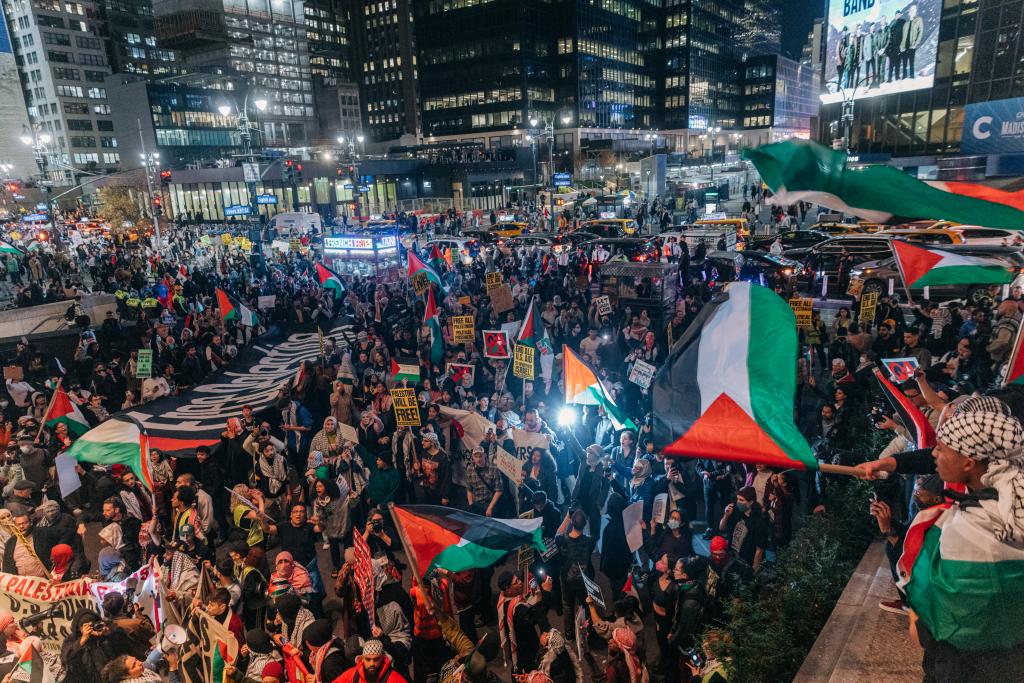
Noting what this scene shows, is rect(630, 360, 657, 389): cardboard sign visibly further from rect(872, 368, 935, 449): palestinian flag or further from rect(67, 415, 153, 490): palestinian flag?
rect(67, 415, 153, 490): palestinian flag

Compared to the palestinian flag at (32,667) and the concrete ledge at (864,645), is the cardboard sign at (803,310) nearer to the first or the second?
the concrete ledge at (864,645)

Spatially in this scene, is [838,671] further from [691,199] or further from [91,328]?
[691,199]

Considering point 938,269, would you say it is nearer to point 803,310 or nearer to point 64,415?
point 803,310

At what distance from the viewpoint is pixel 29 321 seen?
19047mm

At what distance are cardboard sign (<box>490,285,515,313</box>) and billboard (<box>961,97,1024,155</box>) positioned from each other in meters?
25.8

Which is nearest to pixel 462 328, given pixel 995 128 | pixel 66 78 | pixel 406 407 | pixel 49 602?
pixel 406 407

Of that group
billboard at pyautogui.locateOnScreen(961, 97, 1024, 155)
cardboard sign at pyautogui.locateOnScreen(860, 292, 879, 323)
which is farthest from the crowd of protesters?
billboard at pyautogui.locateOnScreen(961, 97, 1024, 155)

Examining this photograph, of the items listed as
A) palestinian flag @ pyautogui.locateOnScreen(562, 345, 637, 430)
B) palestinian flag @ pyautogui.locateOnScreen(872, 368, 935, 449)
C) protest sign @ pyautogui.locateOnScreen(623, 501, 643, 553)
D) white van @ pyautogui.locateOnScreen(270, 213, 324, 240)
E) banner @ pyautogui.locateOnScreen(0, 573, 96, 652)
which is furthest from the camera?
white van @ pyautogui.locateOnScreen(270, 213, 324, 240)

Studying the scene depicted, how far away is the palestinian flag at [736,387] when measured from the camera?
193 inches

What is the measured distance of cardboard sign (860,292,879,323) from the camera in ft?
39.3

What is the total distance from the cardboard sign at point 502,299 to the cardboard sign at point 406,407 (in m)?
6.40

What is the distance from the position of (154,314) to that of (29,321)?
11.3 ft

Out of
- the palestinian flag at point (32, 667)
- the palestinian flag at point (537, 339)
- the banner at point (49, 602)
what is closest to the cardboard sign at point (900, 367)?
the palestinian flag at point (537, 339)

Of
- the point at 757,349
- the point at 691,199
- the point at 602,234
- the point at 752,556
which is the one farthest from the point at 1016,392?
the point at 691,199
